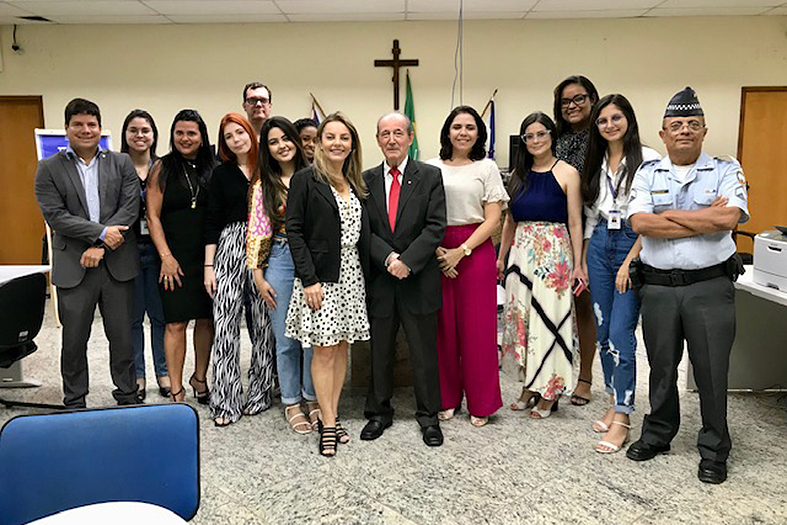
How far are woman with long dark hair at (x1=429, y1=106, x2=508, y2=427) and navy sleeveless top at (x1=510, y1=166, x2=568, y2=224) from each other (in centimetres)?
12

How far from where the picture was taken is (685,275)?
2.51 metres

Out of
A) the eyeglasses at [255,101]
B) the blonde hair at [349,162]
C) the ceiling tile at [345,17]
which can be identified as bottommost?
the blonde hair at [349,162]

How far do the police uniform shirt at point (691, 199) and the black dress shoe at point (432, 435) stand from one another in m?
1.25

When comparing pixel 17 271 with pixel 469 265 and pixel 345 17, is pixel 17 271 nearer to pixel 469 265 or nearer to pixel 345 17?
pixel 469 265

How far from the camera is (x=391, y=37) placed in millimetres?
6188

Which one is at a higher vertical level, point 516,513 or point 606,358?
point 606,358

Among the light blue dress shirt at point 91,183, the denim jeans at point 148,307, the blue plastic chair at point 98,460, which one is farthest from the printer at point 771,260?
the light blue dress shirt at point 91,183

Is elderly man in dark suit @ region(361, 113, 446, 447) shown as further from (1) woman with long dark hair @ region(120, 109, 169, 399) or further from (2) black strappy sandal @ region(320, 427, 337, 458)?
(1) woman with long dark hair @ region(120, 109, 169, 399)

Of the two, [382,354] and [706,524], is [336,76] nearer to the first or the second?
[382,354]

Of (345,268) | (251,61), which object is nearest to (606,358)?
(345,268)

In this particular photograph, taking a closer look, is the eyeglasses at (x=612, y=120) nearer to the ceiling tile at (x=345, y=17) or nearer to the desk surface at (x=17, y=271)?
the desk surface at (x=17, y=271)

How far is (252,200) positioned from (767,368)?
308 centimetres

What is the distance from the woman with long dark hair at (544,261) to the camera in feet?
9.95

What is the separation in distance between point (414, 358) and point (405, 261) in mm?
522
